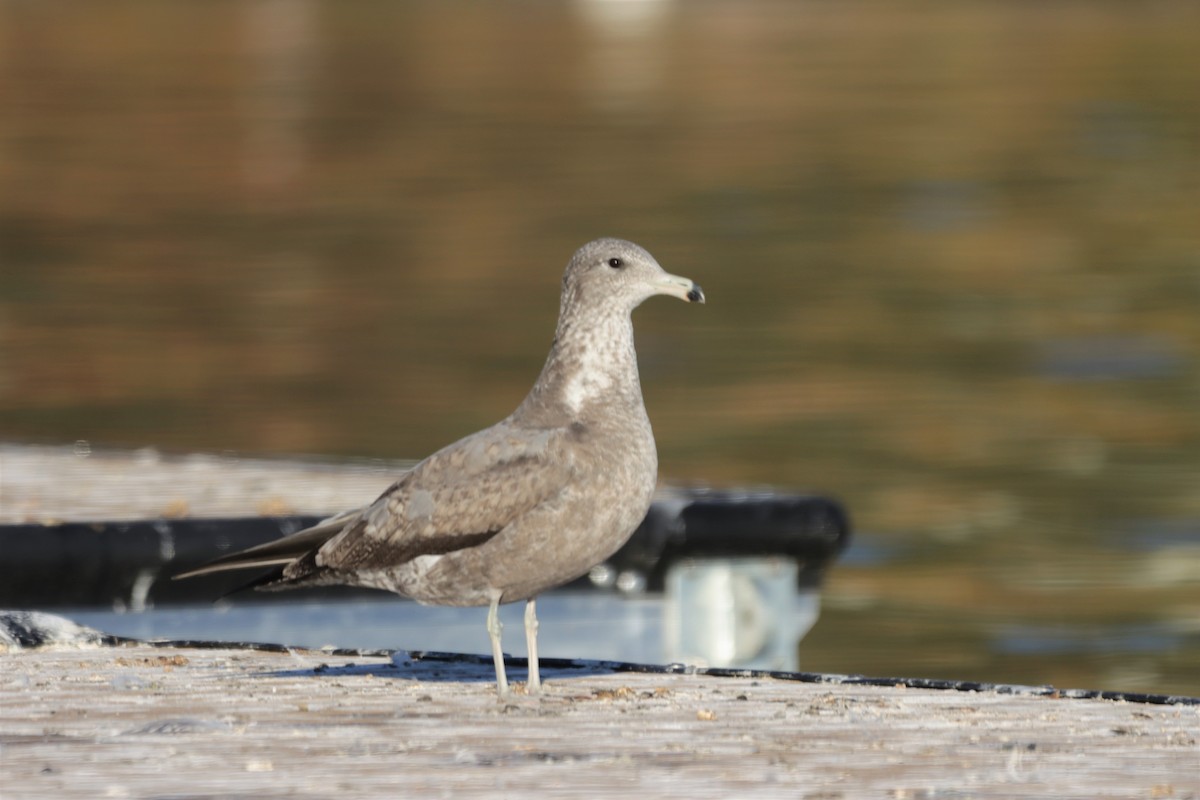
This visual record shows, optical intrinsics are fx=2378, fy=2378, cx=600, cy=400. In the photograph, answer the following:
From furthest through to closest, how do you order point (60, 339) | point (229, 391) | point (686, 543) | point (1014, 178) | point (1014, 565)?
point (1014, 178)
point (60, 339)
point (229, 391)
point (1014, 565)
point (686, 543)

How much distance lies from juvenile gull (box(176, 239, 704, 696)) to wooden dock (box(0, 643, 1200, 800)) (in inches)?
15.6

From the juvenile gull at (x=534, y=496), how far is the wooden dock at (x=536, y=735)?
1.30ft

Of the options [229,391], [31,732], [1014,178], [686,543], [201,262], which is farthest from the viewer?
[1014,178]

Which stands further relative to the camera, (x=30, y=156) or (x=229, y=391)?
(x=30, y=156)

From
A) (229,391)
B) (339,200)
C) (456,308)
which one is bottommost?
(229,391)

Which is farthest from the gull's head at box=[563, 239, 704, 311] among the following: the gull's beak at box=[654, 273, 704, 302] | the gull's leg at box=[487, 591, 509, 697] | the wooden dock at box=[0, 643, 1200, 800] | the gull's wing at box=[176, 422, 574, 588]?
the wooden dock at box=[0, 643, 1200, 800]

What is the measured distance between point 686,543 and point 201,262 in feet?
99.7

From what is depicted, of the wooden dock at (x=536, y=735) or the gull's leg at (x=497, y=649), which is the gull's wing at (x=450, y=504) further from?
the wooden dock at (x=536, y=735)

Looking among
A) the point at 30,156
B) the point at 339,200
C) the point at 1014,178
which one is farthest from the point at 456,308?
the point at 30,156

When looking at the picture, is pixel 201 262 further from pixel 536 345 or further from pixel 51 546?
pixel 51 546

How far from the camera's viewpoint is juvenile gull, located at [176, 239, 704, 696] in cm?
765

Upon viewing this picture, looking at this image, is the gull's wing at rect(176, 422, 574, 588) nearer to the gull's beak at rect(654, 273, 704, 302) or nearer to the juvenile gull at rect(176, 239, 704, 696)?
the juvenile gull at rect(176, 239, 704, 696)

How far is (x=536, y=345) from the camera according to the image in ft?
105

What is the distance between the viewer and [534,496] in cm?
764
